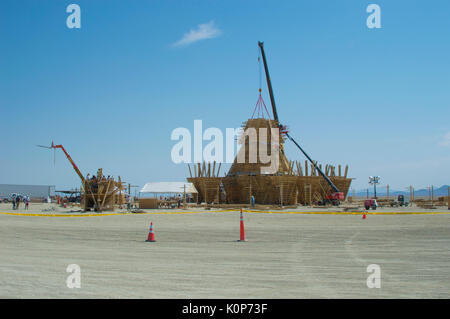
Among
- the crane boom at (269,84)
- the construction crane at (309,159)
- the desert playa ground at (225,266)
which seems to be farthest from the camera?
the crane boom at (269,84)

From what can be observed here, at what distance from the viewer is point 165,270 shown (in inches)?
319

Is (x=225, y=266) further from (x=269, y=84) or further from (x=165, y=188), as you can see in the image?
(x=269, y=84)

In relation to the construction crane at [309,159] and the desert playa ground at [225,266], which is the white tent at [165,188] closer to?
the construction crane at [309,159]

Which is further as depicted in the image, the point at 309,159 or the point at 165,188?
the point at 309,159

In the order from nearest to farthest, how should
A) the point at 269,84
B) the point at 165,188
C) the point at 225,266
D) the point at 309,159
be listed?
the point at 225,266 → the point at 165,188 → the point at 309,159 → the point at 269,84

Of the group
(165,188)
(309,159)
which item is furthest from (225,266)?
(309,159)

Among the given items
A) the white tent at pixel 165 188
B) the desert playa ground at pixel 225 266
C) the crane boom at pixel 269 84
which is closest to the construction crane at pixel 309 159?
the crane boom at pixel 269 84

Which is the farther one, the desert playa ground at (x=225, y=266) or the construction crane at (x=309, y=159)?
the construction crane at (x=309, y=159)
